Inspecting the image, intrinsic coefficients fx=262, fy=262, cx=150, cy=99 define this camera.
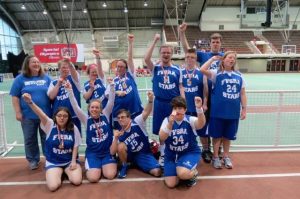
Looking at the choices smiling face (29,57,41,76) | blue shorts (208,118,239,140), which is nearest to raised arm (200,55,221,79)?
blue shorts (208,118,239,140)

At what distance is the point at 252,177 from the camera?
3.62 m

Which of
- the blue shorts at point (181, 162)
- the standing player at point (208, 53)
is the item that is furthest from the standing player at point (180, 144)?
the standing player at point (208, 53)

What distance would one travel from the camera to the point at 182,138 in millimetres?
3453

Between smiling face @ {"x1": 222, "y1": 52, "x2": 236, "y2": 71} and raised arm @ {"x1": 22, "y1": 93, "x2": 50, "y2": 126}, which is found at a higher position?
smiling face @ {"x1": 222, "y1": 52, "x2": 236, "y2": 71}

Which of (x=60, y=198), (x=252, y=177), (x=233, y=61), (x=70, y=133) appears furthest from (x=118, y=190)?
(x=233, y=61)

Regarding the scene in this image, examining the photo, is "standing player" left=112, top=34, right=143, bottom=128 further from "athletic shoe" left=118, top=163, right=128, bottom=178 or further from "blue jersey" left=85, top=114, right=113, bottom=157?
"athletic shoe" left=118, top=163, right=128, bottom=178

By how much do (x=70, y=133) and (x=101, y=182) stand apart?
0.79 meters

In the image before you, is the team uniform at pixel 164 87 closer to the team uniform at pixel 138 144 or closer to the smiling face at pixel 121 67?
the team uniform at pixel 138 144

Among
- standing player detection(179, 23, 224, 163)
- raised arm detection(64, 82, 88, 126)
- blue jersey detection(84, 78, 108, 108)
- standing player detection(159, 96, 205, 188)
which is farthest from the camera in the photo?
blue jersey detection(84, 78, 108, 108)

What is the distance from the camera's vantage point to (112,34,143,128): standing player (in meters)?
3.88

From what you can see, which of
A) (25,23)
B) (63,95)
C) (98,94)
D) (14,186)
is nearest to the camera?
(14,186)

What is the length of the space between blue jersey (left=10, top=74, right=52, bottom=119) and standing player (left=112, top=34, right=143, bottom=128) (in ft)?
3.30

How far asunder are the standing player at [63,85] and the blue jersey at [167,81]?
4.02 feet

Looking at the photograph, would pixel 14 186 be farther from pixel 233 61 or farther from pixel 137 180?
pixel 233 61
